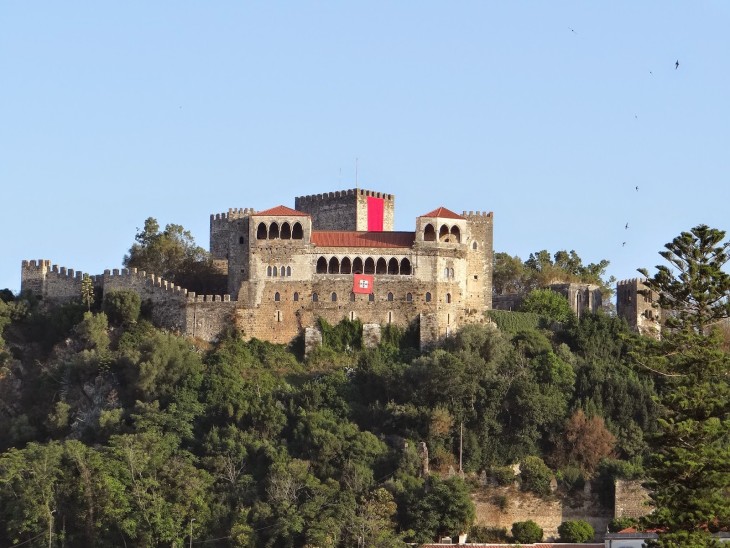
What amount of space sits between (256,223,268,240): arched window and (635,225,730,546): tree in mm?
31126

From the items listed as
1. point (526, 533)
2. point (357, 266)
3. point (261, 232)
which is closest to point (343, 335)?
point (357, 266)

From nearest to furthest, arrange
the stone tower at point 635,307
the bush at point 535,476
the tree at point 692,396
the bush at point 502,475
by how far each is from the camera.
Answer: the tree at point 692,396 → the bush at point 535,476 → the bush at point 502,475 → the stone tower at point 635,307

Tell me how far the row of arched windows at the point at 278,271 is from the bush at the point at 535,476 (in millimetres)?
13628

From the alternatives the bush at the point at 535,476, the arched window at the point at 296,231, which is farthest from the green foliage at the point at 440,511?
the arched window at the point at 296,231

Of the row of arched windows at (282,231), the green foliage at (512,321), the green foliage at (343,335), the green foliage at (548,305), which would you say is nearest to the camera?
the green foliage at (343,335)

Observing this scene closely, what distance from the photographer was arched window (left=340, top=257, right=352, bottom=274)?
79.5 m

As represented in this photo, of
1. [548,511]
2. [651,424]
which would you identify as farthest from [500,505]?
[651,424]

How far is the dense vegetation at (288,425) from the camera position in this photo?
228 ft

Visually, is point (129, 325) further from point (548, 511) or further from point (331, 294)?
point (548, 511)

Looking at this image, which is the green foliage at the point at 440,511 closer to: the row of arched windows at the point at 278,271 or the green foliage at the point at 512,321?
the green foliage at the point at 512,321

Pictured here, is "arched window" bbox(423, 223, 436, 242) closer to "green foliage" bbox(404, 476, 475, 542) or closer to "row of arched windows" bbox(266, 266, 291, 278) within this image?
"row of arched windows" bbox(266, 266, 291, 278)

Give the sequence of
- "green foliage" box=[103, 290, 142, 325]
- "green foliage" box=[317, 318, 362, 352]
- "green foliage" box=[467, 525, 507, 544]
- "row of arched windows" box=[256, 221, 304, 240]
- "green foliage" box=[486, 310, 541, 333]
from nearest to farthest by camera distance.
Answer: "green foliage" box=[467, 525, 507, 544], "green foliage" box=[317, 318, 362, 352], "row of arched windows" box=[256, 221, 304, 240], "green foliage" box=[103, 290, 142, 325], "green foliage" box=[486, 310, 541, 333]

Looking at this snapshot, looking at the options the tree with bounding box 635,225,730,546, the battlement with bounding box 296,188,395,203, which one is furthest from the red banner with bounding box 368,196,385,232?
the tree with bounding box 635,225,730,546

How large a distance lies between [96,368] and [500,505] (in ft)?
60.6
